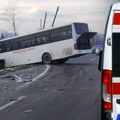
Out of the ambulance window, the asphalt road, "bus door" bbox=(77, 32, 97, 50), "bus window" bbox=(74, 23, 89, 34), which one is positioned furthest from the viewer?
"bus door" bbox=(77, 32, 97, 50)

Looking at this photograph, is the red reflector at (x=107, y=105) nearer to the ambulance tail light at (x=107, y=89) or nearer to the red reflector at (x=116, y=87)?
the ambulance tail light at (x=107, y=89)

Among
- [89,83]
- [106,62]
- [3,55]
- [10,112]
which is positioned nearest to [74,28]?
[3,55]

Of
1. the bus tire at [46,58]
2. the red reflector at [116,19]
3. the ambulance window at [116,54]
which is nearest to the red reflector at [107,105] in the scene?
the ambulance window at [116,54]

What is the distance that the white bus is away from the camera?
3531 centimetres

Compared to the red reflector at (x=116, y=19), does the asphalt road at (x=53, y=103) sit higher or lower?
lower

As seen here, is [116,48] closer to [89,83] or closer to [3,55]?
[89,83]

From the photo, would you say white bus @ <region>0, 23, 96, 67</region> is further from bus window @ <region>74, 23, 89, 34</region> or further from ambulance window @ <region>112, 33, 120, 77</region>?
ambulance window @ <region>112, 33, 120, 77</region>

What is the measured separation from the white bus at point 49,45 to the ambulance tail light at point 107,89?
28774 mm

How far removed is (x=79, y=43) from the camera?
117 feet

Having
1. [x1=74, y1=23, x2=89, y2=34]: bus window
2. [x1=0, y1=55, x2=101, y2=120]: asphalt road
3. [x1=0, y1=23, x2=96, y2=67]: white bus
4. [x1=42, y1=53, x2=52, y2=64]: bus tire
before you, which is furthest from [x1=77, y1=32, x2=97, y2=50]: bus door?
[x1=0, y1=55, x2=101, y2=120]: asphalt road

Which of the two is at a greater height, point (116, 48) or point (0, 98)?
point (116, 48)

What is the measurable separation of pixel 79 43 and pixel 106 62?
29560mm

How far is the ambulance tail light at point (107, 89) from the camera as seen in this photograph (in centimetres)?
608

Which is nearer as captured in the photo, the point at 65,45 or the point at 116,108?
the point at 116,108
